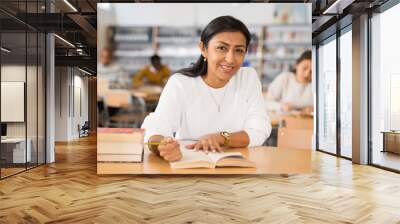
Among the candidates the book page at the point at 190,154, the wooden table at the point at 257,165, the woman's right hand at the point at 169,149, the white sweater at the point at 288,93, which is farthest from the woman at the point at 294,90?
the woman's right hand at the point at 169,149

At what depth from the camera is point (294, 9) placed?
4480 millimetres

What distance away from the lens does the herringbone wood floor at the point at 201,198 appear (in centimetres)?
343

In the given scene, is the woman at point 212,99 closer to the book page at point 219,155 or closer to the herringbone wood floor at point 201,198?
the book page at point 219,155

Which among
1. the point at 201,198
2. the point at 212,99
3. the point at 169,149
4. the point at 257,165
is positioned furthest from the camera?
the point at 257,165

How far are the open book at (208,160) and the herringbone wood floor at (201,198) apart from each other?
30cm

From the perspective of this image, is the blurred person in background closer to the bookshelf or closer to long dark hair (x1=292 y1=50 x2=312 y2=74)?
the bookshelf

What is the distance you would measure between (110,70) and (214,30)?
4.02ft

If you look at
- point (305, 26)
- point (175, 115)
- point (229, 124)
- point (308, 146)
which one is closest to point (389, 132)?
point (308, 146)

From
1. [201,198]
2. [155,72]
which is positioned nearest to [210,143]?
[201,198]

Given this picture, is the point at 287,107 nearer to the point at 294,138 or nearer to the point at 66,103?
the point at 294,138

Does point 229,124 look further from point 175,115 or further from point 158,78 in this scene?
point 158,78

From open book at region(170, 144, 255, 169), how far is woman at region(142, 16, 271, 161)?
0.07 metres

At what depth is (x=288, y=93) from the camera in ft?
14.9

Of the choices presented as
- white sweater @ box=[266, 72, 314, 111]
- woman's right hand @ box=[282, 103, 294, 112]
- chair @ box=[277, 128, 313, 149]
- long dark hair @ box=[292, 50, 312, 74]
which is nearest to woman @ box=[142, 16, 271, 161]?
white sweater @ box=[266, 72, 314, 111]
